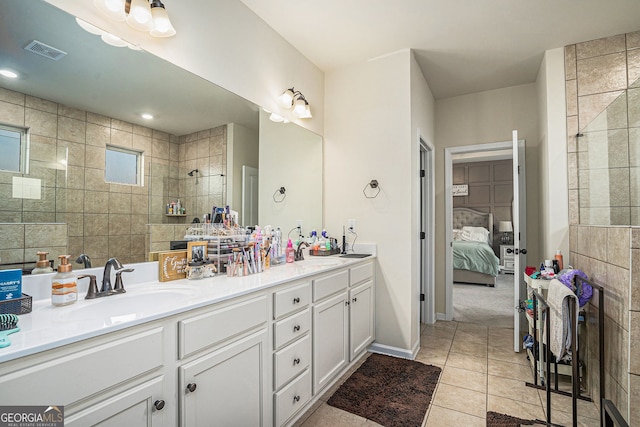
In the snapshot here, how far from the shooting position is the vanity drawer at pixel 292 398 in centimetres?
161

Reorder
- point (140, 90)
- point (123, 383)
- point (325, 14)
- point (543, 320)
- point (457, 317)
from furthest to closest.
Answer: point (457, 317)
point (325, 14)
point (543, 320)
point (140, 90)
point (123, 383)

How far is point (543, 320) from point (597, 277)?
46 centimetres

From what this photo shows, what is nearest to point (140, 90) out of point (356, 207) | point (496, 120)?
point (356, 207)

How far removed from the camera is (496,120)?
3.61 meters

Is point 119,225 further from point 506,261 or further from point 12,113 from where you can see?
point 506,261

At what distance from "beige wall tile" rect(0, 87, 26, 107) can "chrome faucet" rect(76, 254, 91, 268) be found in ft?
2.16

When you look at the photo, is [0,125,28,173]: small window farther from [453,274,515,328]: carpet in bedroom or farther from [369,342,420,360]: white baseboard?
[453,274,515,328]: carpet in bedroom

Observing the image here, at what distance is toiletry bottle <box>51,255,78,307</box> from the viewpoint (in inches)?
46.6

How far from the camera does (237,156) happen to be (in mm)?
2189

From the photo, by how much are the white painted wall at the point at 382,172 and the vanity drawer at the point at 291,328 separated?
1180mm

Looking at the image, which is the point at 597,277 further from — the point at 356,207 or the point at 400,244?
the point at 356,207

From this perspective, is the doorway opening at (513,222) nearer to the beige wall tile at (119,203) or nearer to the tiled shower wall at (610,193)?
the tiled shower wall at (610,193)

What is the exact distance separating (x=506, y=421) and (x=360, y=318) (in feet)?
3.66

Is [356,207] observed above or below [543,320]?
above
